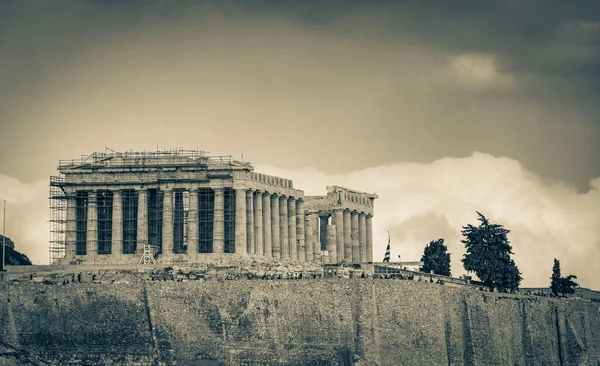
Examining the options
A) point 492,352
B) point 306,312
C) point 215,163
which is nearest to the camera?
point 306,312

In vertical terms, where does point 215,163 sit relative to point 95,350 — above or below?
above

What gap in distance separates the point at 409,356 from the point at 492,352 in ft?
35.0

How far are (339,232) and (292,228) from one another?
10573 mm

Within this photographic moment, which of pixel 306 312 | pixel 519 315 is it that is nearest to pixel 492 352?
pixel 519 315

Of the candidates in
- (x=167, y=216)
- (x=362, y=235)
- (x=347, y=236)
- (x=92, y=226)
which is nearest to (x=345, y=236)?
(x=347, y=236)

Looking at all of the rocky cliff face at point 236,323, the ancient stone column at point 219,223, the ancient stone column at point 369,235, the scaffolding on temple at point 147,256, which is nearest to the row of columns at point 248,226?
the ancient stone column at point 219,223

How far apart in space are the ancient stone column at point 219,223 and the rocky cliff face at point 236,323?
15698mm

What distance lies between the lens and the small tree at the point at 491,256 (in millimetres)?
163750

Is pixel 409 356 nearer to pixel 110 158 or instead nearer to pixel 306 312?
pixel 306 312

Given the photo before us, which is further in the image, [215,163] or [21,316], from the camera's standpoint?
[215,163]

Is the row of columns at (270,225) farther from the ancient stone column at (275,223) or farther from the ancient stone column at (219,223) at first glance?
the ancient stone column at (219,223)

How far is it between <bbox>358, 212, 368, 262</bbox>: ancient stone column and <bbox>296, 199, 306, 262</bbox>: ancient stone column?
12.4 metres

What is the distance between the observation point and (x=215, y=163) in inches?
6383

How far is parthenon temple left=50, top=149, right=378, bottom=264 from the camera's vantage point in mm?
161125
